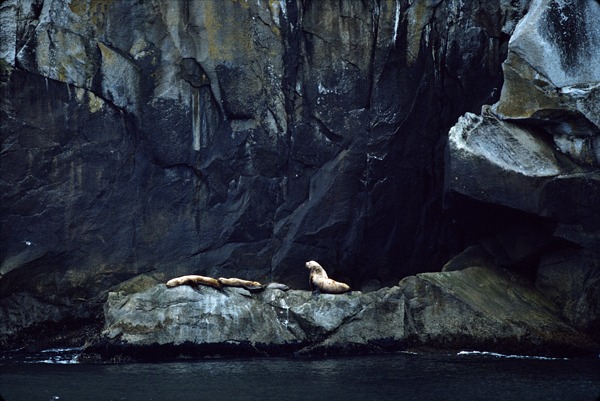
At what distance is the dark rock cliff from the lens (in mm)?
23672

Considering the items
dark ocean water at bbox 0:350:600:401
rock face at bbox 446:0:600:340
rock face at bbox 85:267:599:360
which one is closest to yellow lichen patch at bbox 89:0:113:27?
rock face at bbox 85:267:599:360

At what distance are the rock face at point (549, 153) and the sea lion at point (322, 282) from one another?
313 centimetres

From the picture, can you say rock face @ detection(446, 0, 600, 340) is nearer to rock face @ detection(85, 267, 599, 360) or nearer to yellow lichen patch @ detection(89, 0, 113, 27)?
rock face @ detection(85, 267, 599, 360)

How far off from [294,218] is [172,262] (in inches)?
123

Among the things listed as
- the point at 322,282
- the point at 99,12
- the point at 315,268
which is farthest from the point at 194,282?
the point at 99,12

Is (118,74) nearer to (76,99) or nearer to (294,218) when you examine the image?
(76,99)

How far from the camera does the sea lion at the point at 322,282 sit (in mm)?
22095

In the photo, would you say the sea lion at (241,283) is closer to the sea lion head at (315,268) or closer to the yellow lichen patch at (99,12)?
the sea lion head at (315,268)

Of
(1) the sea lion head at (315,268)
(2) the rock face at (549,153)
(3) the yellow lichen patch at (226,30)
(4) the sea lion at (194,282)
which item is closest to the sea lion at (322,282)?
(1) the sea lion head at (315,268)

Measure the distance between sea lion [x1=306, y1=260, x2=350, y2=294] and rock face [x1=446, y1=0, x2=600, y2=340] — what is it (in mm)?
3134

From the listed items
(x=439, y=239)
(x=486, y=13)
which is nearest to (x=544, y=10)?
(x=486, y=13)

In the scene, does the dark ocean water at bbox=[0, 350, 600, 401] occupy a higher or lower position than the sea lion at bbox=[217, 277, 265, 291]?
lower

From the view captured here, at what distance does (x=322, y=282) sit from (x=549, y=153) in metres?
5.67

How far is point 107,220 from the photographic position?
2417cm
